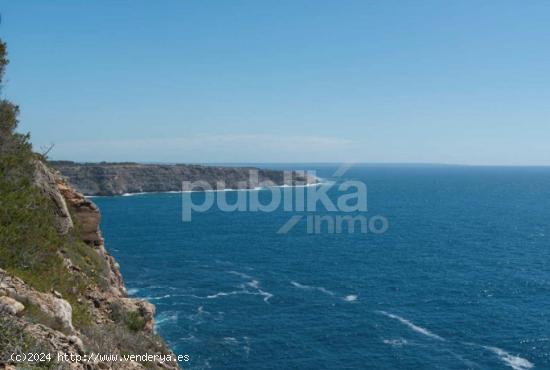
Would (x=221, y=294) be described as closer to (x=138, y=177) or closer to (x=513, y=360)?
(x=513, y=360)

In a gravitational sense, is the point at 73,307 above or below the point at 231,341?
above

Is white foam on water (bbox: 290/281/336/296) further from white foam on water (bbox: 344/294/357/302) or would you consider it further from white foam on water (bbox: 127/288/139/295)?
white foam on water (bbox: 127/288/139/295)

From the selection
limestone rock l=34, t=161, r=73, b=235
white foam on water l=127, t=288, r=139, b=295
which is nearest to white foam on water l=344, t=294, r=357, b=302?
white foam on water l=127, t=288, r=139, b=295

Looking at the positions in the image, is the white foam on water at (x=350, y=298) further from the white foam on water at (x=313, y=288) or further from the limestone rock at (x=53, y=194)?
the limestone rock at (x=53, y=194)

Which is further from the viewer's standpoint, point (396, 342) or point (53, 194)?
point (396, 342)

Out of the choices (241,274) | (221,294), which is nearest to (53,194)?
(221,294)

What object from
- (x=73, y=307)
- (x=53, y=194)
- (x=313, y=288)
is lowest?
(x=313, y=288)

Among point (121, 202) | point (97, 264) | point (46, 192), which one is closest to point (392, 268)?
point (97, 264)
